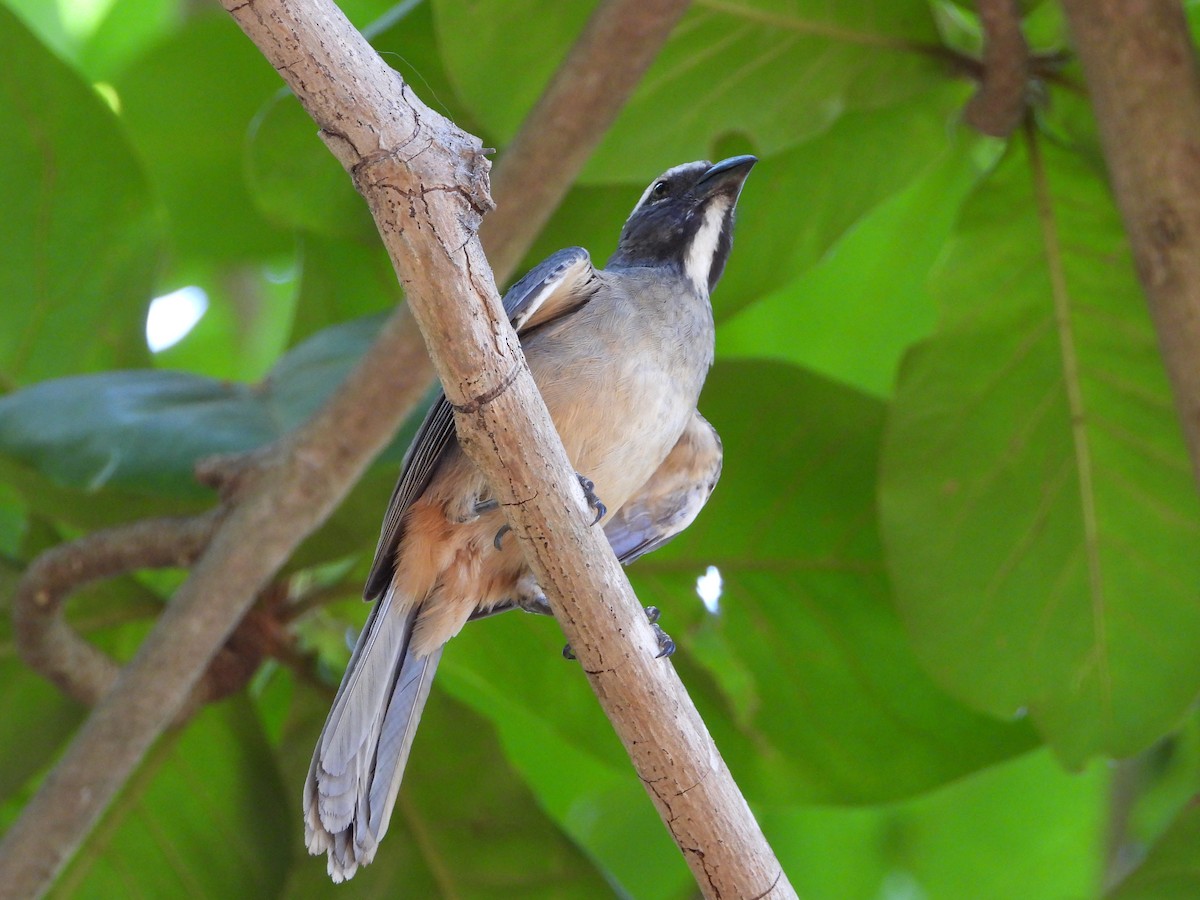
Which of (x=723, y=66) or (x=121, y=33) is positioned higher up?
(x=121, y=33)

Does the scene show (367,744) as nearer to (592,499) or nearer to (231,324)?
(592,499)

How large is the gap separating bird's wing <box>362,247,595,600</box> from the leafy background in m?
0.34

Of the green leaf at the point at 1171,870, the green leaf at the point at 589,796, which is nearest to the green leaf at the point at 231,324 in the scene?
the green leaf at the point at 589,796

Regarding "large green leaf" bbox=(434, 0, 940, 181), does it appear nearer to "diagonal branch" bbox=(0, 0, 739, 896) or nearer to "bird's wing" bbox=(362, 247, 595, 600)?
"diagonal branch" bbox=(0, 0, 739, 896)

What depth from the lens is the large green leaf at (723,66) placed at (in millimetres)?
2668

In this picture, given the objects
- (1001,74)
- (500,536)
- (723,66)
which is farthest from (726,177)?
(500,536)

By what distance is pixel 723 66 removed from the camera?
2.76m

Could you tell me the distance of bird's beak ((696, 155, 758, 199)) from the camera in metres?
2.66

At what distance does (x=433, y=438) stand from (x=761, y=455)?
0.95 metres

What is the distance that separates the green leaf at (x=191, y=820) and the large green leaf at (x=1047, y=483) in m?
1.45

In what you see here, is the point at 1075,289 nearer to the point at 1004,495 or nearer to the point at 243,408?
the point at 1004,495

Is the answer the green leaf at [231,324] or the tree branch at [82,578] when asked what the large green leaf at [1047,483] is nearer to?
the tree branch at [82,578]

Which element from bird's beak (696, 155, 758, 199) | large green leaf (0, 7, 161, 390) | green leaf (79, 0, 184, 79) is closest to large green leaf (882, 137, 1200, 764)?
bird's beak (696, 155, 758, 199)

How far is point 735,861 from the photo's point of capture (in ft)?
5.21
